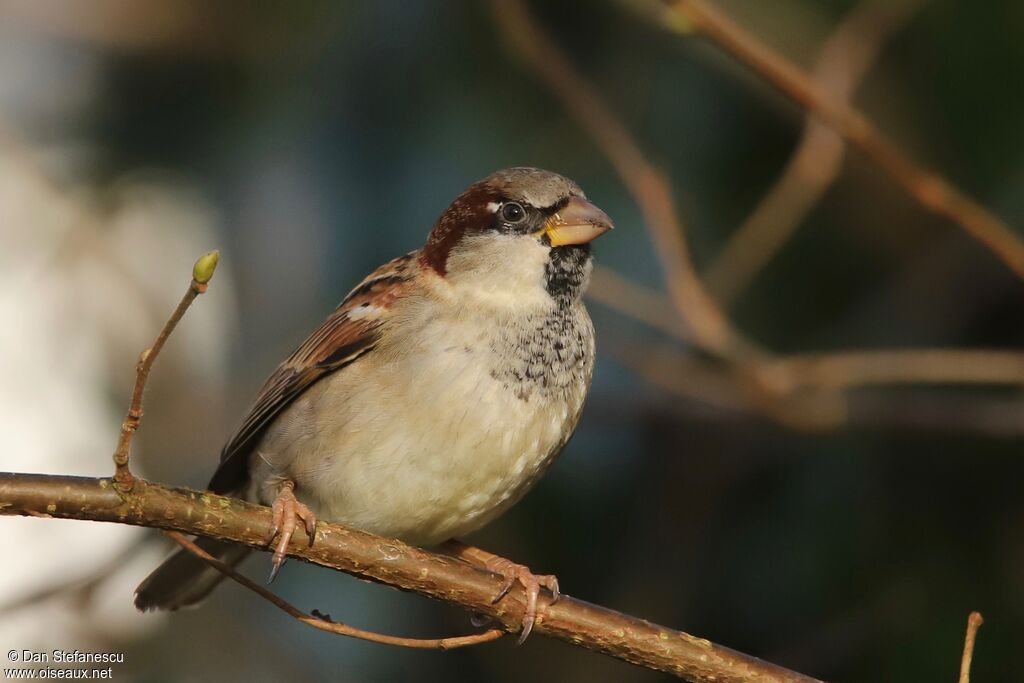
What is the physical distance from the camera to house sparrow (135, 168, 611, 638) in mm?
2869

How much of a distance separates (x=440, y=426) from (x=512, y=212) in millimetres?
588

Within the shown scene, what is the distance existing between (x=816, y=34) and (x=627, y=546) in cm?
189

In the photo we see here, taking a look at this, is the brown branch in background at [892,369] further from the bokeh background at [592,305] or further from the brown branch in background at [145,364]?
the brown branch in background at [145,364]

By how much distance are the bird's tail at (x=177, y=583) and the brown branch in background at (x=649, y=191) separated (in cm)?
145

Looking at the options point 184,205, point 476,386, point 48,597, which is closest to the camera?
point 476,386

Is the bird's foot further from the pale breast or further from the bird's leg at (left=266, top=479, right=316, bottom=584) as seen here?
the bird's leg at (left=266, top=479, right=316, bottom=584)

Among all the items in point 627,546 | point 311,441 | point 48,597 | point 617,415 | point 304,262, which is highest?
point 304,262

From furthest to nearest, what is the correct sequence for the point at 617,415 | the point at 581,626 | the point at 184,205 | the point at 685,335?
1. the point at 184,205
2. the point at 617,415
3. the point at 685,335
4. the point at 581,626

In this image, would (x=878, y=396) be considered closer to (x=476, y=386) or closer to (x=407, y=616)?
(x=407, y=616)

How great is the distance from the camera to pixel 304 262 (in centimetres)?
488

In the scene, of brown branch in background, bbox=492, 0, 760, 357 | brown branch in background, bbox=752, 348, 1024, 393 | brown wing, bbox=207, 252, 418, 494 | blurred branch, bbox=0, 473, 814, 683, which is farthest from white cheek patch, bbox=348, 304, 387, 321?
brown branch in background, bbox=752, 348, 1024, 393

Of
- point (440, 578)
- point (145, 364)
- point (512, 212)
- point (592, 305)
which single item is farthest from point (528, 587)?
point (592, 305)

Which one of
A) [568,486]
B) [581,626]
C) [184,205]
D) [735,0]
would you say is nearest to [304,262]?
[184,205]

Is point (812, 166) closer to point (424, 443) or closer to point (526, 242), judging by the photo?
point (526, 242)
